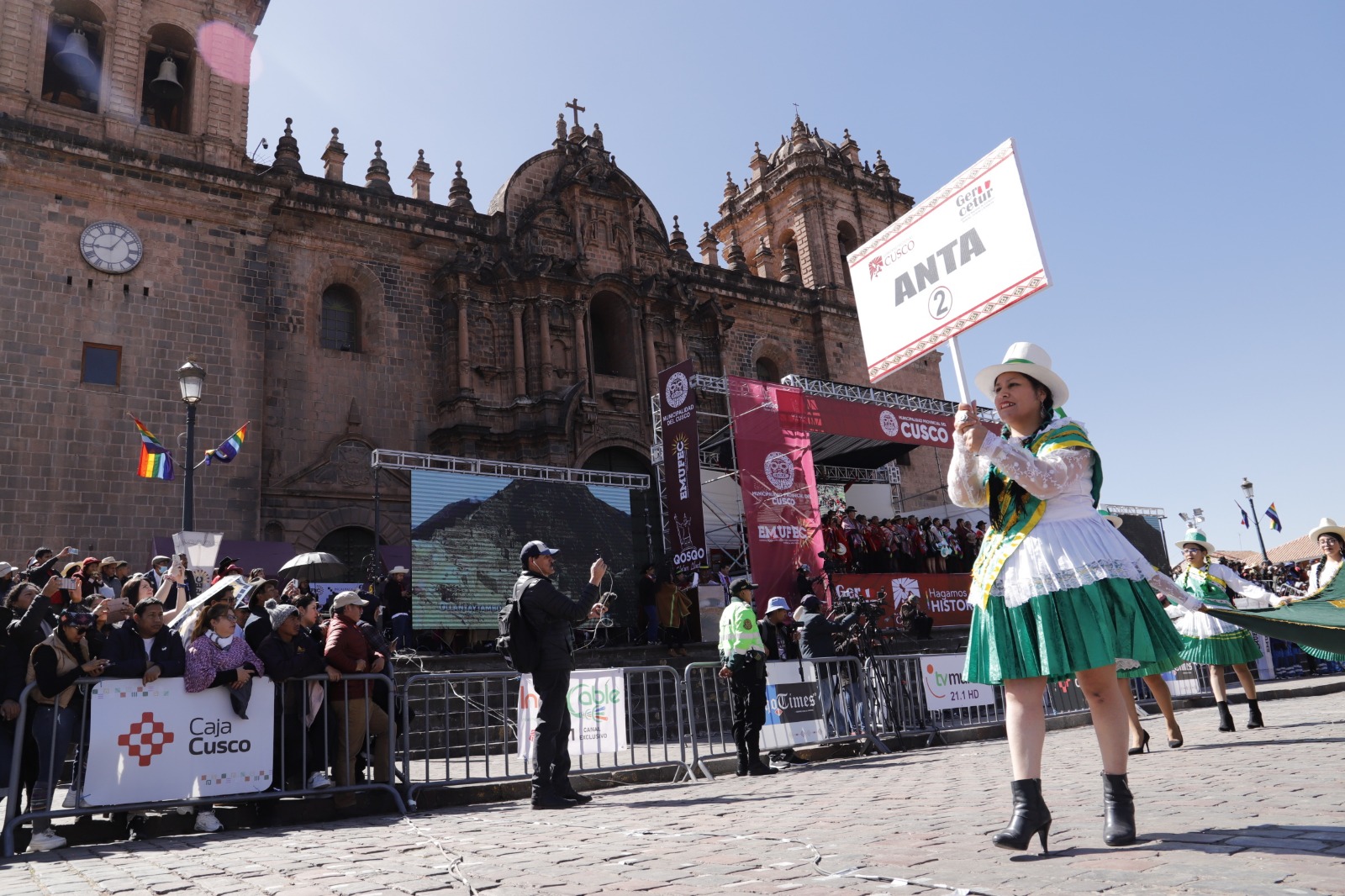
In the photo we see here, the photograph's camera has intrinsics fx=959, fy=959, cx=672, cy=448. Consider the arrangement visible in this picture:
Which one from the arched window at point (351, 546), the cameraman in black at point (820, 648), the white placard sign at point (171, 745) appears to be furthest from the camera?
the arched window at point (351, 546)

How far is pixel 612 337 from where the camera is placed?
2533 centimetres

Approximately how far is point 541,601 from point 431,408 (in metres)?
15.7

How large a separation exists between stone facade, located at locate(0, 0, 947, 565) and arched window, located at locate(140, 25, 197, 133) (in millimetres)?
68

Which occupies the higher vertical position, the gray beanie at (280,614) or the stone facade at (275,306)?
the stone facade at (275,306)

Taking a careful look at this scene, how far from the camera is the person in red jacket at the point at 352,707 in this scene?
23.6ft

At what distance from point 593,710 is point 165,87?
17559 millimetres

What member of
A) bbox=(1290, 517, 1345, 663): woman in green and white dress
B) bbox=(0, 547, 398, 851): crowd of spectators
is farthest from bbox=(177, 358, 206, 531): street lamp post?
bbox=(1290, 517, 1345, 663): woman in green and white dress

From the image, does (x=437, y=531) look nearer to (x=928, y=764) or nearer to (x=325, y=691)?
(x=325, y=691)

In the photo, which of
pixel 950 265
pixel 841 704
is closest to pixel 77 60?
pixel 841 704

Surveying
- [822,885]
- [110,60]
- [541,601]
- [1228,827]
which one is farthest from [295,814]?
[110,60]

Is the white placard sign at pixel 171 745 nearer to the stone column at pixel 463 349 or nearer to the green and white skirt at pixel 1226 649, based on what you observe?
the green and white skirt at pixel 1226 649

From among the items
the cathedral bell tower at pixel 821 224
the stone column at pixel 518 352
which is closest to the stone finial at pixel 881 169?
the cathedral bell tower at pixel 821 224

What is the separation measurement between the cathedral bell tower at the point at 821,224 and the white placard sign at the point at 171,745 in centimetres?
2347

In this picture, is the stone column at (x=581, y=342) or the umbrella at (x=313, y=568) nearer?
the umbrella at (x=313, y=568)
